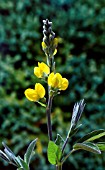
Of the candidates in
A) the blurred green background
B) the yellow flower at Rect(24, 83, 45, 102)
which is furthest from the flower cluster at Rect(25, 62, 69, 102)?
the blurred green background

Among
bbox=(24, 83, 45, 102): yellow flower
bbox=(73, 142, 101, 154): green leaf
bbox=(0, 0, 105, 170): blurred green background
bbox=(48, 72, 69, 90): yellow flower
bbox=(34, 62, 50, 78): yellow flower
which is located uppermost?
bbox=(0, 0, 105, 170): blurred green background

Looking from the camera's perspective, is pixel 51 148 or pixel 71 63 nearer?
pixel 51 148

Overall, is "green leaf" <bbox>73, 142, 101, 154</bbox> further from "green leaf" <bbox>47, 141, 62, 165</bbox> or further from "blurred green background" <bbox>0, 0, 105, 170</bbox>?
"blurred green background" <bbox>0, 0, 105, 170</bbox>

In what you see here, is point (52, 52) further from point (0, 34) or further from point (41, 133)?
point (0, 34)

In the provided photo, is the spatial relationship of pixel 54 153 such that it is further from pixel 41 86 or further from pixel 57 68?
pixel 57 68

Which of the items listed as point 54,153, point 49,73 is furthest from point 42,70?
point 54,153

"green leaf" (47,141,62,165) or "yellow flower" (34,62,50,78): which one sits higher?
"yellow flower" (34,62,50,78)

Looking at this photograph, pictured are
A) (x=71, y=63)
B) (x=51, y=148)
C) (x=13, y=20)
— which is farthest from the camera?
(x=13, y=20)

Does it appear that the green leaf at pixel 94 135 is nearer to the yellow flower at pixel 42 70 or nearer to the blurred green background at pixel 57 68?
the yellow flower at pixel 42 70

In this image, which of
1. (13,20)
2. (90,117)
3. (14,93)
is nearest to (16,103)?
(14,93)
